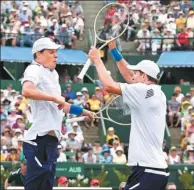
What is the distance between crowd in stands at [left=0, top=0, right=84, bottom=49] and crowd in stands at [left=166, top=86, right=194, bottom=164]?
4.14 meters

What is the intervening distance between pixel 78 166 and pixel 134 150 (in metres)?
10.6

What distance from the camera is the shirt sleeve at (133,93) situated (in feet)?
29.1

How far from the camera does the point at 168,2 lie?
29281 mm

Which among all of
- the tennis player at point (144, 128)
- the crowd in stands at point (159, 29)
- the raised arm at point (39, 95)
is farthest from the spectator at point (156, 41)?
the tennis player at point (144, 128)

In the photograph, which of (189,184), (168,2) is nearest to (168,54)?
(168,2)

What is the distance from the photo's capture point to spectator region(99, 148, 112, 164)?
20.1 meters

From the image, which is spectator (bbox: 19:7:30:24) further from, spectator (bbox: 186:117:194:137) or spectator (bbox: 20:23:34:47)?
spectator (bbox: 186:117:194:137)

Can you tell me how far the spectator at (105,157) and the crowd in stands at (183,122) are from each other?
135cm

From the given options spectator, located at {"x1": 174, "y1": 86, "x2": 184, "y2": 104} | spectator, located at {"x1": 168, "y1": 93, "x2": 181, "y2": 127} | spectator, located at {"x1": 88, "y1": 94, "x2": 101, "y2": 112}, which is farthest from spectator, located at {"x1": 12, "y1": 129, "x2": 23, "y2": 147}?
spectator, located at {"x1": 174, "y1": 86, "x2": 184, "y2": 104}

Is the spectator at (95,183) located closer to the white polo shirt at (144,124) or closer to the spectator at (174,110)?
the spectator at (174,110)

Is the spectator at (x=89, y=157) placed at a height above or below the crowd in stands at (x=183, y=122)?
below

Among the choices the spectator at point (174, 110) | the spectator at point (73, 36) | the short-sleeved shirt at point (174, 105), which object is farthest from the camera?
the spectator at point (73, 36)

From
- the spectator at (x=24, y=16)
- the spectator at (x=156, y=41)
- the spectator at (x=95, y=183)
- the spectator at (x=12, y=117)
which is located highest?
the spectator at (x=24, y=16)

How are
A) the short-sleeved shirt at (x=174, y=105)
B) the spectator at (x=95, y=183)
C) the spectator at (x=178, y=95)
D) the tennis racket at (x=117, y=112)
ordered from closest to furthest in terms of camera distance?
the tennis racket at (x=117, y=112), the spectator at (x=95, y=183), the short-sleeved shirt at (x=174, y=105), the spectator at (x=178, y=95)
